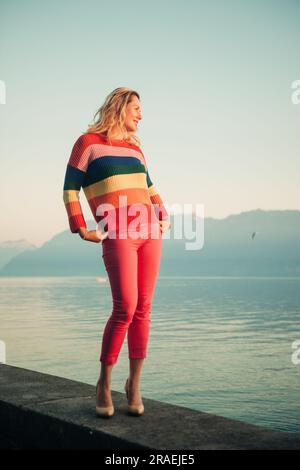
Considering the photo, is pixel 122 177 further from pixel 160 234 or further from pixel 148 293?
pixel 148 293

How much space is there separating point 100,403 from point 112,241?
0.85 meters

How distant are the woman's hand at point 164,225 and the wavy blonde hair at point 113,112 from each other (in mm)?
528

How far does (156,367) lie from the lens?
20.8 metres

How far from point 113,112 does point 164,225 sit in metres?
0.67

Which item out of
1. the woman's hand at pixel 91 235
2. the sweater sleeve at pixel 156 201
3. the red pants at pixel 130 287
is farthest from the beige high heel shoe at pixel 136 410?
the sweater sleeve at pixel 156 201

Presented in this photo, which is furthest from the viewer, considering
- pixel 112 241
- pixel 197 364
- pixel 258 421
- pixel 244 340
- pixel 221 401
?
pixel 244 340

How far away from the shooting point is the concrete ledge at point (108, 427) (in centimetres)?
255

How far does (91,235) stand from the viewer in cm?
286

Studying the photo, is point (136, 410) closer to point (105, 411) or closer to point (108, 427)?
point (105, 411)

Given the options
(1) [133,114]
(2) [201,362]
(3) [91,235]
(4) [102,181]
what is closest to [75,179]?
(4) [102,181]

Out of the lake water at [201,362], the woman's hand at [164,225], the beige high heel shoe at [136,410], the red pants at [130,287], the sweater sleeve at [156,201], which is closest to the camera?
the red pants at [130,287]

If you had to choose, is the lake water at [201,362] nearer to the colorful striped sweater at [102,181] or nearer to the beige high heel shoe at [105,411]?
the beige high heel shoe at [105,411]

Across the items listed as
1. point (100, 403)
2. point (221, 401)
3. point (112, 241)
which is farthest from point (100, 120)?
point (221, 401)

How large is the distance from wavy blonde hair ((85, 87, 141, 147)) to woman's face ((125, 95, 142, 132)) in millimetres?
22
